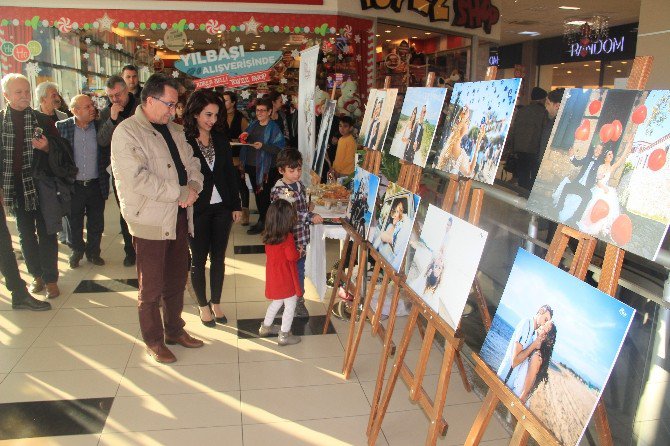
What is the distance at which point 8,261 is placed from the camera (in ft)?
14.0

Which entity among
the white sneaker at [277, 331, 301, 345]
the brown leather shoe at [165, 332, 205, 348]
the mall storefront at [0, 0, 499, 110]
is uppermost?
the mall storefront at [0, 0, 499, 110]

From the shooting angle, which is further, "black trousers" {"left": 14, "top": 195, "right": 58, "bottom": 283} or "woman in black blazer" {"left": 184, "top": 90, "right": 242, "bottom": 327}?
"black trousers" {"left": 14, "top": 195, "right": 58, "bottom": 283}

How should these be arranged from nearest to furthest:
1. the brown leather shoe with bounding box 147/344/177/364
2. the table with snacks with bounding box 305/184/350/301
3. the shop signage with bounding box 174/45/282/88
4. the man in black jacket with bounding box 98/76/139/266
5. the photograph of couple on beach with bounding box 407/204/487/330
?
the photograph of couple on beach with bounding box 407/204/487/330, the brown leather shoe with bounding box 147/344/177/364, the table with snacks with bounding box 305/184/350/301, the man in black jacket with bounding box 98/76/139/266, the shop signage with bounding box 174/45/282/88

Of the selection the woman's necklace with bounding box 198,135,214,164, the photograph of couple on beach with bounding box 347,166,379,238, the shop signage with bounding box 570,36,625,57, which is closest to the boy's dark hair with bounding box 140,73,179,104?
the woman's necklace with bounding box 198,135,214,164

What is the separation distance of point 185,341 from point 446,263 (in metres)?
2.16

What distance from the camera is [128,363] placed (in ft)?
11.8

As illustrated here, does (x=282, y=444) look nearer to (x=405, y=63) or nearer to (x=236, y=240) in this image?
(x=236, y=240)

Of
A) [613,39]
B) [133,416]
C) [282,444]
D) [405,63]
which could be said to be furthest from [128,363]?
[613,39]

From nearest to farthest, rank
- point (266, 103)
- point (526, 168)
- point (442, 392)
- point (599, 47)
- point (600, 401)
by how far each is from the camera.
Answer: point (600, 401)
point (442, 392)
point (266, 103)
point (526, 168)
point (599, 47)

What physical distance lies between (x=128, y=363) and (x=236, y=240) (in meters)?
3.10

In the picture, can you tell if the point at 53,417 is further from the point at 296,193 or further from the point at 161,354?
the point at 296,193

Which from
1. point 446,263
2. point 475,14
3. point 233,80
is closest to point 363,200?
point 446,263

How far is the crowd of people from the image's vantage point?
331 centimetres

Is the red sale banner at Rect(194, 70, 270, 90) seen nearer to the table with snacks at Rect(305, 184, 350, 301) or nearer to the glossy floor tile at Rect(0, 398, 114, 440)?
the table with snacks at Rect(305, 184, 350, 301)
